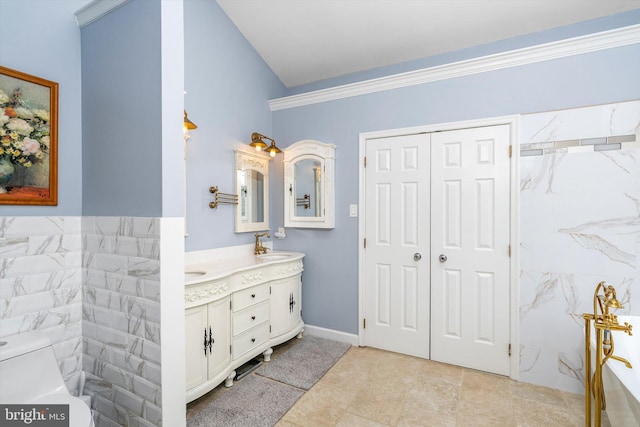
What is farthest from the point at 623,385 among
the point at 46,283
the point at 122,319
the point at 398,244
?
the point at 46,283

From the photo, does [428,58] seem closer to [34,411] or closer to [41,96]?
[41,96]

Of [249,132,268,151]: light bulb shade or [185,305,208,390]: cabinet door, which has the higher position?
[249,132,268,151]: light bulb shade

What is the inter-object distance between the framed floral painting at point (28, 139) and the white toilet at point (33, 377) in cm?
67

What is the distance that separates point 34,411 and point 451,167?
302 centimetres

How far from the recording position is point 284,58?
327cm

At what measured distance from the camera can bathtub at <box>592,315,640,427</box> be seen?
4.12 ft

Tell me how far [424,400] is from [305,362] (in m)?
1.03

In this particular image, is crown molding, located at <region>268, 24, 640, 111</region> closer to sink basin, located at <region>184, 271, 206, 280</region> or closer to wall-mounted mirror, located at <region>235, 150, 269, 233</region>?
wall-mounted mirror, located at <region>235, 150, 269, 233</region>

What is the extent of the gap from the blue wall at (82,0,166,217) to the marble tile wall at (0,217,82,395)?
A: 22 cm

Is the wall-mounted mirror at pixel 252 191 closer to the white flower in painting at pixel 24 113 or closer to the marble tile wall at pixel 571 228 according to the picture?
the white flower in painting at pixel 24 113

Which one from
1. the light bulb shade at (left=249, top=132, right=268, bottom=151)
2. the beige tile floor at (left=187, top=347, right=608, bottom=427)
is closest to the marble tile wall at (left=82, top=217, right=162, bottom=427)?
the beige tile floor at (left=187, top=347, right=608, bottom=427)

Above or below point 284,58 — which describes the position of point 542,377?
below

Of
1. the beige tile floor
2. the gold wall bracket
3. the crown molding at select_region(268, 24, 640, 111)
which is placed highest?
the crown molding at select_region(268, 24, 640, 111)

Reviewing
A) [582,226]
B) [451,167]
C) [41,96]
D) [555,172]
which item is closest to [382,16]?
[451,167]
